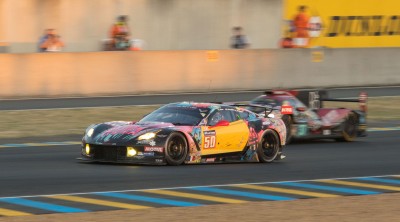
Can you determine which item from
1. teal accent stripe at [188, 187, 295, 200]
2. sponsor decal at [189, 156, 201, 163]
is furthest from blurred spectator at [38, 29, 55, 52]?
teal accent stripe at [188, 187, 295, 200]

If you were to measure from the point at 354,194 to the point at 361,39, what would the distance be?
975 inches

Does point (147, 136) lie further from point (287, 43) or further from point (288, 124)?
point (287, 43)

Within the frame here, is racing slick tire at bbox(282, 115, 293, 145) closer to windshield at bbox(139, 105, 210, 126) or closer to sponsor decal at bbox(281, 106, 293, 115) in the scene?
sponsor decal at bbox(281, 106, 293, 115)

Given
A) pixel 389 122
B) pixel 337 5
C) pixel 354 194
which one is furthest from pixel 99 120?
pixel 337 5

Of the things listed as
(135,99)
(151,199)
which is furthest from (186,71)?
(151,199)

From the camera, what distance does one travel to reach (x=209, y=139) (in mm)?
15242

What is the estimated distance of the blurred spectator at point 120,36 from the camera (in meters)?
29.2

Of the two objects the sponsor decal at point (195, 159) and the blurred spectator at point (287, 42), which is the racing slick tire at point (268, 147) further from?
the blurred spectator at point (287, 42)

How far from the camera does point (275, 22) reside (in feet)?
113

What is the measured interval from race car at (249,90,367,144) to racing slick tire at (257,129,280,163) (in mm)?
1933

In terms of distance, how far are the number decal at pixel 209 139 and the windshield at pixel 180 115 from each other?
0.80 feet

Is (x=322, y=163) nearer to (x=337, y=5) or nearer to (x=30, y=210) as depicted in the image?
(x=30, y=210)

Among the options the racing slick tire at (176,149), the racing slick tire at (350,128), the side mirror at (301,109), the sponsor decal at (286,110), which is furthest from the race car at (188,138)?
the racing slick tire at (350,128)

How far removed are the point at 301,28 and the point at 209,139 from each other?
17.7 m
